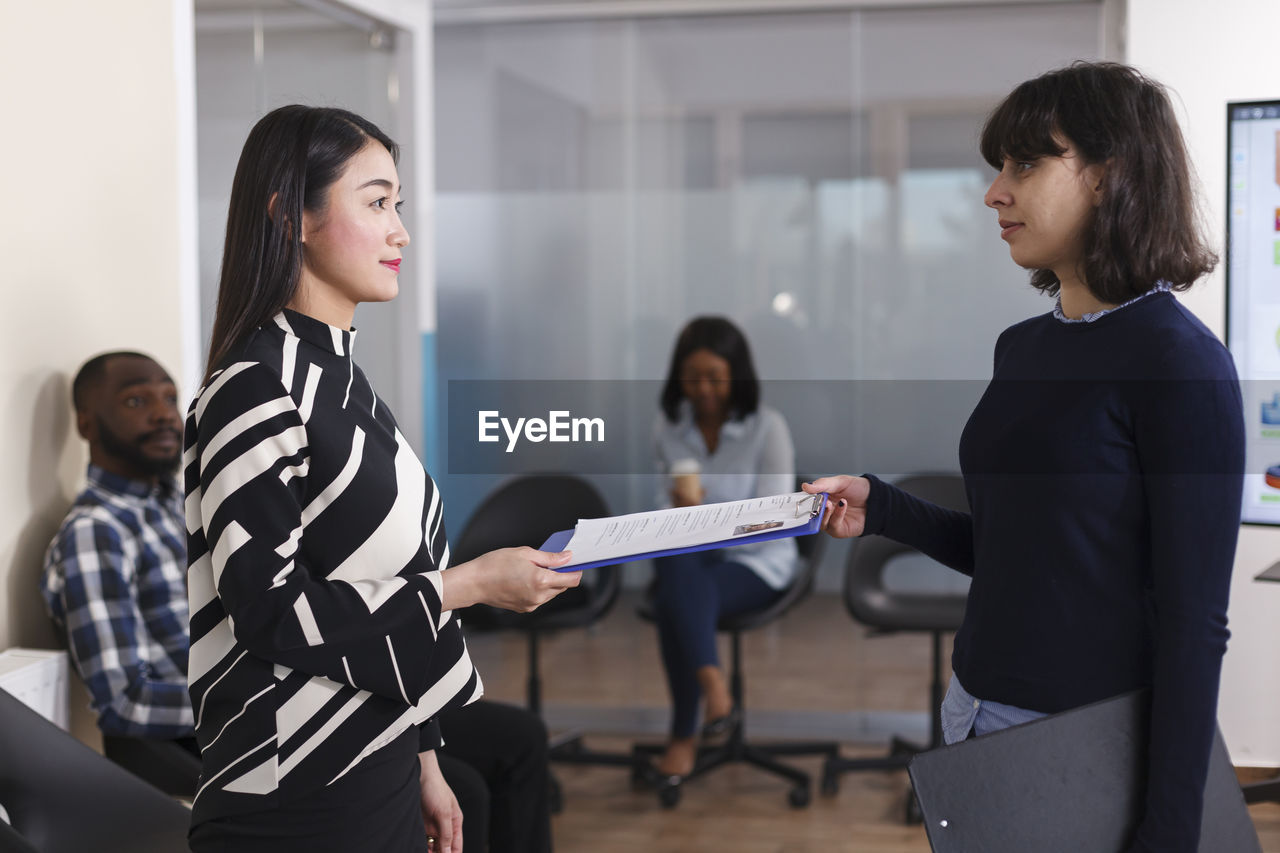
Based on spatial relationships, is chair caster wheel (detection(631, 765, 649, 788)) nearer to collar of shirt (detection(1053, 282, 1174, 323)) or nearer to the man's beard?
the man's beard

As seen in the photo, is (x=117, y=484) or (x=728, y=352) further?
(x=728, y=352)

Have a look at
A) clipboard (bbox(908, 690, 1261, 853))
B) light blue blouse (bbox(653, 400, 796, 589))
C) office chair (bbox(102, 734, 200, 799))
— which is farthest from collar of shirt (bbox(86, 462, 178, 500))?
clipboard (bbox(908, 690, 1261, 853))

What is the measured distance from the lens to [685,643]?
146 inches

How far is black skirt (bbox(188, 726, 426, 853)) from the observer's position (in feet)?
4.56

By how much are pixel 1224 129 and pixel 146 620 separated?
3.03m

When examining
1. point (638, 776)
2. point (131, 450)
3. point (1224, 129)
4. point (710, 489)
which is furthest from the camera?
point (710, 489)

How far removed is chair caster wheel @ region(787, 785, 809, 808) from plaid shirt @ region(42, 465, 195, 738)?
185 cm

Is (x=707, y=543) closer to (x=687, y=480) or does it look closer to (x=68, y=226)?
(x=68, y=226)

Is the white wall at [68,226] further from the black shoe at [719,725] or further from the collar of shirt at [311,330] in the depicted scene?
the black shoe at [719,725]

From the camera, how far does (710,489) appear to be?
4008 mm

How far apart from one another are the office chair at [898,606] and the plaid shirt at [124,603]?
2.03m

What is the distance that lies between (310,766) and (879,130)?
3.42 m

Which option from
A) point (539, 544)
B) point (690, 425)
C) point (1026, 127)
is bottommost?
point (539, 544)

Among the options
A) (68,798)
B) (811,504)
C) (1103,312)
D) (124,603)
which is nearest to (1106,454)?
(1103,312)
